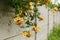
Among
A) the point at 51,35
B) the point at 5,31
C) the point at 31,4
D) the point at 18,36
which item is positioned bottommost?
the point at 51,35

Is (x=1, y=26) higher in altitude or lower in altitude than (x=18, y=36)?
higher

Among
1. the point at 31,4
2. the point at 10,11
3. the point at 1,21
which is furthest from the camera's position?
the point at 10,11

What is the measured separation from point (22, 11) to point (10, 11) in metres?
0.36

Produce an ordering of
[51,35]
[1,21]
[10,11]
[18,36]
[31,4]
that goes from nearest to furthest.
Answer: [31,4] → [1,21] → [10,11] → [18,36] → [51,35]

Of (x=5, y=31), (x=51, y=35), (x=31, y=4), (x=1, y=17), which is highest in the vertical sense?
(x=31, y=4)

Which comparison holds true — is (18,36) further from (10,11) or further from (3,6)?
(3,6)

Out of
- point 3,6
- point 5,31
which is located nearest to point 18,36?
point 5,31

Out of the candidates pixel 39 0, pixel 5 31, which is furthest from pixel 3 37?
pixel 39 0

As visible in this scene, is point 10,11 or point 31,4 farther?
point 10,11

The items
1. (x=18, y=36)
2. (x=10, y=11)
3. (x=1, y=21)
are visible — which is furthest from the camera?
(x=18, y=36)

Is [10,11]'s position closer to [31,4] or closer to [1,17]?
[1,17]

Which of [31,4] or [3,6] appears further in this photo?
[3,6]

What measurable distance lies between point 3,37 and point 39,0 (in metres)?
0.66

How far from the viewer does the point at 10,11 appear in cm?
300
